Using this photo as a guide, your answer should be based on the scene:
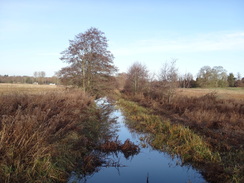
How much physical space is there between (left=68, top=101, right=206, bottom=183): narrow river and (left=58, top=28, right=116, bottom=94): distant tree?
718 inches

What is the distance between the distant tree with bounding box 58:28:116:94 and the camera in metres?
22.7

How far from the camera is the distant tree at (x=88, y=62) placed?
22672 mm

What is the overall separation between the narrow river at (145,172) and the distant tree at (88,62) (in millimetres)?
18236

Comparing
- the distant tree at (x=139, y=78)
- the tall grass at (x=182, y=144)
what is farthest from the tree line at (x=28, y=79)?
the tall grass at (x=182, y=144)

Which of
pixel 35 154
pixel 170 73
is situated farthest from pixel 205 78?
pixel 35 154

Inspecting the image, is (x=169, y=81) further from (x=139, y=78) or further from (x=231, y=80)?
(x=231, y=80)

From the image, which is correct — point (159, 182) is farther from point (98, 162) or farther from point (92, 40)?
point (92, 40)

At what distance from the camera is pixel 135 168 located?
17.9 feet

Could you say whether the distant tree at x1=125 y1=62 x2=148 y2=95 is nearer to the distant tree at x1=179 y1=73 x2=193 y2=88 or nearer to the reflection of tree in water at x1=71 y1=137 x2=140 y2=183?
the distant tree at x1=179 y1=73 x2=193 y2=88

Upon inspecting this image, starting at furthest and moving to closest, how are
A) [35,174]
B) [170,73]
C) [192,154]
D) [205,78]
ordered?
[205,78], [170,73], [192,154], [35,174]

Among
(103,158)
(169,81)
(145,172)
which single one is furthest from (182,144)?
(169,81)

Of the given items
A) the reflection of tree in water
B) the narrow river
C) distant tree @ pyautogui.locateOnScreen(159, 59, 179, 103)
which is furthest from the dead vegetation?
distant tree @ pyautogui.locateOnScreen(159, 59, 179, 103)

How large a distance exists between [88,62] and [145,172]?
20275 millimetres

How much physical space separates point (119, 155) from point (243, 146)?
187 inches
